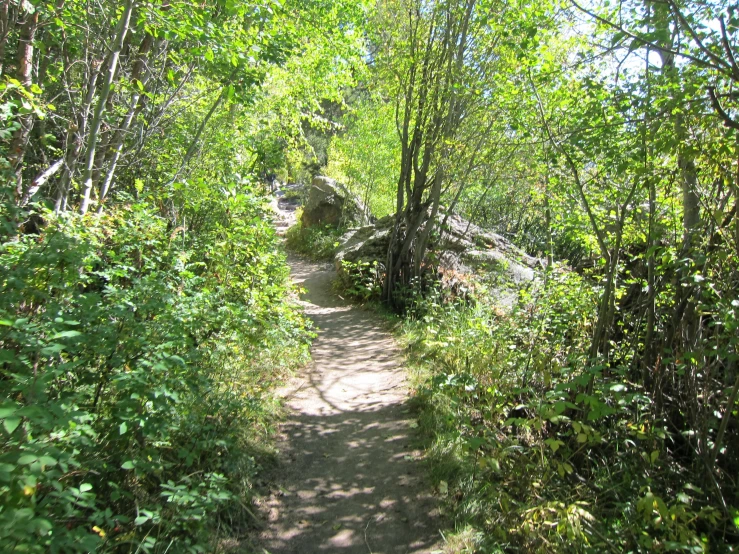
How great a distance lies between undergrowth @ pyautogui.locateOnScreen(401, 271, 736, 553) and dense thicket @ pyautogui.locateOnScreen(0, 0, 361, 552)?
1.76 meters

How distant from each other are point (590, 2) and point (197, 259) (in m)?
5.24

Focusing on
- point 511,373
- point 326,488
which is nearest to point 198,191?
point 326,488

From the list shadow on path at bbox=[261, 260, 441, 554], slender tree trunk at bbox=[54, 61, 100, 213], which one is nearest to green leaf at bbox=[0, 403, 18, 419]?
shadow on path at bbox=[261, 260, 441, 554]

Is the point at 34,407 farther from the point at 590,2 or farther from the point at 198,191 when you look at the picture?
the point at 590,2

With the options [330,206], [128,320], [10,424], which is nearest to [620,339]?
[128,320]

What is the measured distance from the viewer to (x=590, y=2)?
4902 millimetres

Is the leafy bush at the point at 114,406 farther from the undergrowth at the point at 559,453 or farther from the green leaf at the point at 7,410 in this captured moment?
the undergrowth at the point at 559,453

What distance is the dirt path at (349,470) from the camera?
3.37 metres

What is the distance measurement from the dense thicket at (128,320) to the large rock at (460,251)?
4.58 meters

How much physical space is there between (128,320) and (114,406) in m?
0.53

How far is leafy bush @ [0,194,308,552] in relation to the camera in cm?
192

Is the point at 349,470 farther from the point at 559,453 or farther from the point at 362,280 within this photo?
the point at 362,280

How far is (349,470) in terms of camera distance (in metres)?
4.22

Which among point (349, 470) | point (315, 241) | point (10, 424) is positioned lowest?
point (349, 470)
